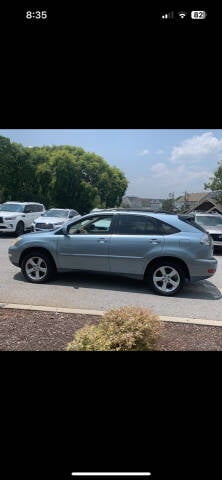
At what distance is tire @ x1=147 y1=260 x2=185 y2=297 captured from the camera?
18.3 ft

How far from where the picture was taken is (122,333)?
106 inches

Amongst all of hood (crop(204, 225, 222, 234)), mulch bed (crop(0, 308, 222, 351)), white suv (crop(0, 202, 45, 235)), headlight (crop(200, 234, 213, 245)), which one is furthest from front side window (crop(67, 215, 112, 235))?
A: white suv (crop(0, 202, 45, 235))

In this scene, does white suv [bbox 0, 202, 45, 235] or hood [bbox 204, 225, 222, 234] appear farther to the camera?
white suv [bbox 0, 202, 45, 235]

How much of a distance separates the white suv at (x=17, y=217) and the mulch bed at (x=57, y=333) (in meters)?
10.1

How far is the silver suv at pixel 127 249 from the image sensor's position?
18.2 feet

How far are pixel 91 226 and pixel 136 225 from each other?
0.90m

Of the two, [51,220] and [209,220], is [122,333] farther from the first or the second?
[51,220]

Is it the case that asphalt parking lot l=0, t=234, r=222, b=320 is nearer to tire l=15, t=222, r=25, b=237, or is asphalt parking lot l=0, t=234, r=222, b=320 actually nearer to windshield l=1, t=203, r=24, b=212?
tire l=15, t=222, r=25, b=237

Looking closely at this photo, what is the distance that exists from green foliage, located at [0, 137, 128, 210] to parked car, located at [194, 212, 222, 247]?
22061mm
